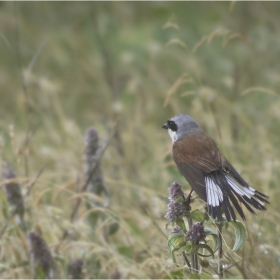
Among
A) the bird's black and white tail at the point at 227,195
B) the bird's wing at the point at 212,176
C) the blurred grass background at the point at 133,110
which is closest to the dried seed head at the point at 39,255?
the blurred grass background at the point at 133,110

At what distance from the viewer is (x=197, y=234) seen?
2020 mm

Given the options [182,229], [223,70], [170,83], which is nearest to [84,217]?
[182,229]

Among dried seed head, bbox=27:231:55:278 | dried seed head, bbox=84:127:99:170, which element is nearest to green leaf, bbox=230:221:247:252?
dried seed head, bbox=27:231:55:278

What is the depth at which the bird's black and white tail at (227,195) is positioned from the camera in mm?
2037

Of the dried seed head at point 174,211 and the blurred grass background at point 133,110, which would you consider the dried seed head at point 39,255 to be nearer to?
the blurred grass background at point 133,110

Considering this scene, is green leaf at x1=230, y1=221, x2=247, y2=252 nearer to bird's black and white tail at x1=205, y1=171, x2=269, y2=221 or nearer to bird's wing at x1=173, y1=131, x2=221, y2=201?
bird's black and white tail at x1=205, y1=171, x2=269, y2=221

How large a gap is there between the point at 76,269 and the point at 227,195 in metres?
0.96

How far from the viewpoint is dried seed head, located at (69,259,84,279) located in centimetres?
279

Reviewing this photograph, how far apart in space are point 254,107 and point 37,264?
297cm

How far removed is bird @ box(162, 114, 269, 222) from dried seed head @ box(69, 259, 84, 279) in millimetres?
687

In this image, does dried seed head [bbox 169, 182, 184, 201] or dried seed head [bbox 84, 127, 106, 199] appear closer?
dried seed head [bbox 169, 182, 184, 201]

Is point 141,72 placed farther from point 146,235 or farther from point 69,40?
point 146,235

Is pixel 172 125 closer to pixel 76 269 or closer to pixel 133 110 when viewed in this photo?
pixel 76 269

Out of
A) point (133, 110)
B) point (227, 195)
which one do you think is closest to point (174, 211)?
point (227, 195)
